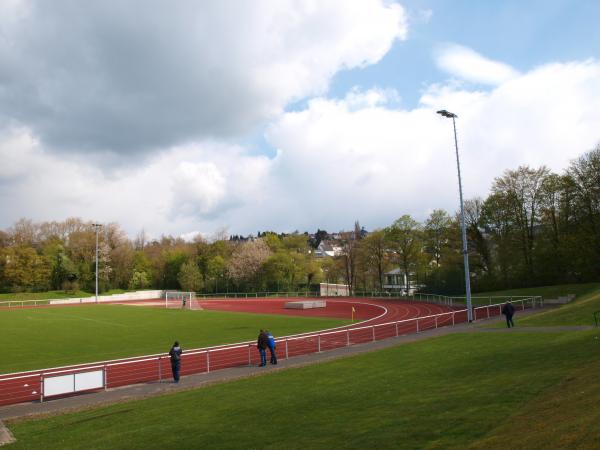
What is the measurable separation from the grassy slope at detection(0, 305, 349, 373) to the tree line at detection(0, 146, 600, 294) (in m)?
28.6

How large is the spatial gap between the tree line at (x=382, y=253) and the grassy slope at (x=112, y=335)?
2862 cm

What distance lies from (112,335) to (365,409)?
86.0ft

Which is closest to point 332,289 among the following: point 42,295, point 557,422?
point 42,295

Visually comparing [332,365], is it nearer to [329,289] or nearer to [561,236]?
[561,236]

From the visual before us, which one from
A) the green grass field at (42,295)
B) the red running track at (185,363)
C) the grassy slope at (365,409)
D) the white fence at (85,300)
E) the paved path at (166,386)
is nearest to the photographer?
the grassy slope at (365,409)

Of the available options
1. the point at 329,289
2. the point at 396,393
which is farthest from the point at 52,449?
the point at 329,289

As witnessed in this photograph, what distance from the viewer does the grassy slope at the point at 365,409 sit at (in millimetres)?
8172

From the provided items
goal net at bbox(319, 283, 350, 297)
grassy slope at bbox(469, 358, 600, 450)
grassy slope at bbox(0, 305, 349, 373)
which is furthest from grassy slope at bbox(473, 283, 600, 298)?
grassy slope at bbox(469, 358, 600, 450)

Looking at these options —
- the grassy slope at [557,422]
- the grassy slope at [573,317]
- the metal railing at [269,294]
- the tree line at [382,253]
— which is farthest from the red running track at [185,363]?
the metal railing at [269,294]

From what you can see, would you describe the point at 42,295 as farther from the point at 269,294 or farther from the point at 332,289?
the point at 332,289

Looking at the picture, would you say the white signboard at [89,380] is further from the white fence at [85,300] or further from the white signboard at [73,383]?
the white fence at [85,300]

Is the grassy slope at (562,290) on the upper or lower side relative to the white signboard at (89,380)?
upper

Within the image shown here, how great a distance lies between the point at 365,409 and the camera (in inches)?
421

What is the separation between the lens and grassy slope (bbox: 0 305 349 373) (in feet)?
78.0
